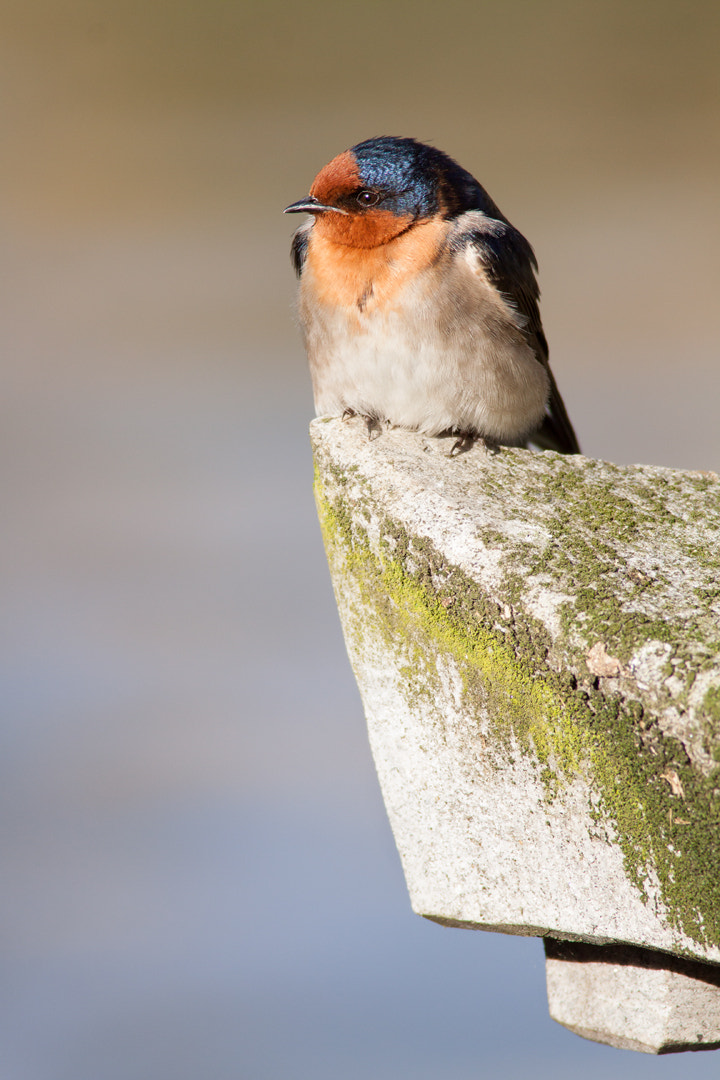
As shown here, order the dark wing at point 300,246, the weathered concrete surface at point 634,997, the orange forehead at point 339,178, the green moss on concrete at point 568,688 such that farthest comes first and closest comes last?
the dark wing at point 300,246, the orange forehead at point 339,178, the weathered concrete surface at point 634,997, the green moss on concrete at point 568,688

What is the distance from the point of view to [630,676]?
1047 millimetres

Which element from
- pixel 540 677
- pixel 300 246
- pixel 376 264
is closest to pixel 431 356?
pixel 376 264

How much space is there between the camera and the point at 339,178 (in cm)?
273

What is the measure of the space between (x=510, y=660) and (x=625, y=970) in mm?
494

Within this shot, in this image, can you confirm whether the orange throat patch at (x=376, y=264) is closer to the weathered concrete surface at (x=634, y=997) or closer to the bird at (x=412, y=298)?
the bird at (x=412, y=298)

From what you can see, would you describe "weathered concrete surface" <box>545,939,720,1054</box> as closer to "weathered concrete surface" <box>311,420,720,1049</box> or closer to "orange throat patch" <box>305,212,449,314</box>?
"weathered concrete surface" <box>311,420,720,1049</box>

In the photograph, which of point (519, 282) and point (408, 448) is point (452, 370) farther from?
point (408, 448)

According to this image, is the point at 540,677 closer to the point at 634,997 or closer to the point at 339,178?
the point at 634,997

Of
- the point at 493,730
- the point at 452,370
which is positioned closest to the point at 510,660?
the point at 493,730

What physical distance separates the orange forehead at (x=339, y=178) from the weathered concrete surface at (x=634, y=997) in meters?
1.98

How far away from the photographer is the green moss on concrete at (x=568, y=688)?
3.36ft

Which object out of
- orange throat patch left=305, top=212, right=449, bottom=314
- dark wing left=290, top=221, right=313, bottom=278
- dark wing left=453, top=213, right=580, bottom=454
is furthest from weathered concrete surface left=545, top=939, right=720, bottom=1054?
dark wing left=290, top=221, right=313, bottom=278

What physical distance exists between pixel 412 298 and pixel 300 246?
0.64 meters

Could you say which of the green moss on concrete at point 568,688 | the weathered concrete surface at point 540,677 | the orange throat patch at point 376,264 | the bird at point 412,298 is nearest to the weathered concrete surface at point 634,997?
the weathered concrete surface at point 540,677
